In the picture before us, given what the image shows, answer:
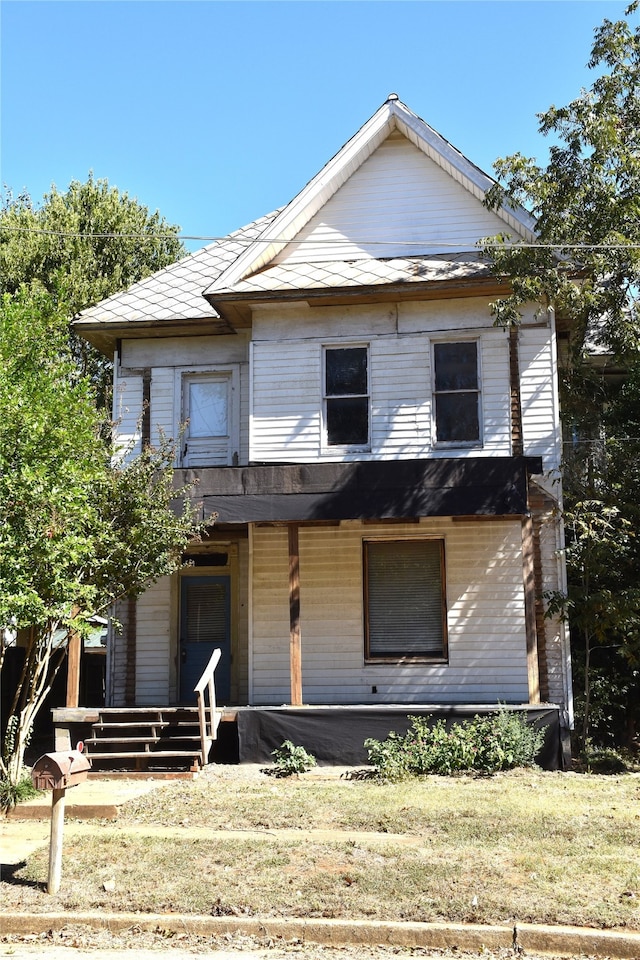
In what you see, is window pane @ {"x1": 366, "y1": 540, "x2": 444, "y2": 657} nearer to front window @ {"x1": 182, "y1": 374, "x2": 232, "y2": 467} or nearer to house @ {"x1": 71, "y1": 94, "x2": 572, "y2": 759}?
house @ {"x1": 71, "y1": 94, "x2": 572, "y2": 759}

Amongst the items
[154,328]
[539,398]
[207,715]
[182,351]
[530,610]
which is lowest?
[207,715]

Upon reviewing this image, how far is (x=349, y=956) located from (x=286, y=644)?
9.18 metres

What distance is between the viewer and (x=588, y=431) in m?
17.2

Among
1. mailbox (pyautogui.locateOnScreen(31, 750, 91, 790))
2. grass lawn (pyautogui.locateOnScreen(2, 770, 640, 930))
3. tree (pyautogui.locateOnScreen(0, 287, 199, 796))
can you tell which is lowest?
grass lawn (pyautogui.locateOnScreen(2, 770, 640, 930))

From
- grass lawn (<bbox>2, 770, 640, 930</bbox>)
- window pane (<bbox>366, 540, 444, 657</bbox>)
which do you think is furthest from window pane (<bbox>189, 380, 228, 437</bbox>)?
grass lawn (<bbox>2, 770, 640, 930</bbox>)

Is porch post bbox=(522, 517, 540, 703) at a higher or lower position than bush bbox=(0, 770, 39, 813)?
higher

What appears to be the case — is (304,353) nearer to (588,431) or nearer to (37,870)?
(588,431)

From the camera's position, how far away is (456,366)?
51.3ft

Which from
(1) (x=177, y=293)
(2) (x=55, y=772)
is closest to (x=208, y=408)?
(1) (x=177, y=293)

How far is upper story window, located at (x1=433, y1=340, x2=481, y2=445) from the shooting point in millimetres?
15438

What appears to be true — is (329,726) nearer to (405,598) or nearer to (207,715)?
(207,715)

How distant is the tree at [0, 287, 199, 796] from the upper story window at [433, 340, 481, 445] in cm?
456

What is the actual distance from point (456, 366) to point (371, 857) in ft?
30.5

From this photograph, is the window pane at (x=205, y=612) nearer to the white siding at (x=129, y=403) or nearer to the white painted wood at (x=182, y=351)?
the white siding at (x=129, y=403)
